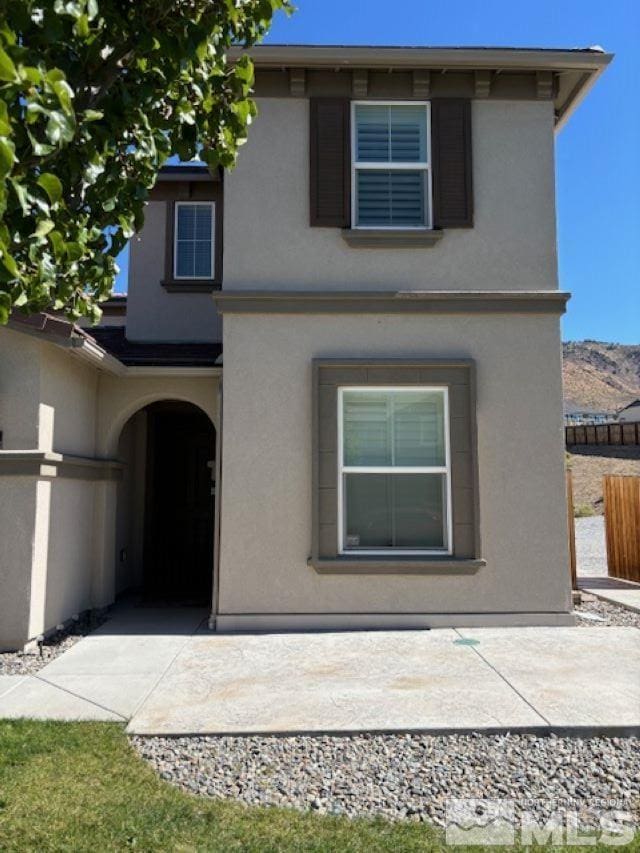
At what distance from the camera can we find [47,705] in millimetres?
5141

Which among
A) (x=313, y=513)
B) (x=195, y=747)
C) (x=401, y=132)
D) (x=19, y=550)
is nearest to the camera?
(x=195, y=747)

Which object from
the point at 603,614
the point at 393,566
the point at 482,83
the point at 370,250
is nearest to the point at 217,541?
the point at 393,566

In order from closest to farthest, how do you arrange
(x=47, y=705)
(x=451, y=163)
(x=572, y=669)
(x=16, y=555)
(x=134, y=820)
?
1. (x=134, y=820)
2. (x=47, y=705)
3. (x=572, y=669)
4. (x=16, y=555)
5. (x=451, y=163)

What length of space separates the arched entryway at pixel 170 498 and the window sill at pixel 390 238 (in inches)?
157

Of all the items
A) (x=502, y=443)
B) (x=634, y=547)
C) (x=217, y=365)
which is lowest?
(x=634, y=547)

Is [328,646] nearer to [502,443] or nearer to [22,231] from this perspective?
[502,443]

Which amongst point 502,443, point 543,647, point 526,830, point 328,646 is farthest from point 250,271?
point 526,830

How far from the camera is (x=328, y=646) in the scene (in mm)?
6828

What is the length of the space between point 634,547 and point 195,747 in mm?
8781

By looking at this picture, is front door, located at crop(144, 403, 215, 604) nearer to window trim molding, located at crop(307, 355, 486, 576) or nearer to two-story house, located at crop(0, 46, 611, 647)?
two-story house, located at crop(0, 46, 611, 647)

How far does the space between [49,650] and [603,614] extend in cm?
647

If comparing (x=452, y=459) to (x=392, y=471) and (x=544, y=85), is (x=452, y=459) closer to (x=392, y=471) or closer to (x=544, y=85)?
(x=392, y=471)

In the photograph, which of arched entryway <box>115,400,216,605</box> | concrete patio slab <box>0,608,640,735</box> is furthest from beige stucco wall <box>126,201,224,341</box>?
concrete patio slab <box>0,608,640,735</box>

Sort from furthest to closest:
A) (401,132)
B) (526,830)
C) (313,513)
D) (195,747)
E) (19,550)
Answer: (401,132)
(313,513)
(19,550)
(195,747)
(526,830)
